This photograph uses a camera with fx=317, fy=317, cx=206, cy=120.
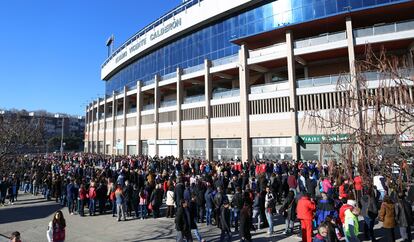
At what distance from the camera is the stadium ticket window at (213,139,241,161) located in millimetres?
35438

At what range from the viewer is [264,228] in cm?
1175

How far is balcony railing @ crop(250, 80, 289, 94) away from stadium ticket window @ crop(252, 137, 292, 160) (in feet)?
16.2

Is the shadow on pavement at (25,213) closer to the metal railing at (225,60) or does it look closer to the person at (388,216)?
the person at (388,216)

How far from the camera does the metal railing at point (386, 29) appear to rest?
84.2 feet

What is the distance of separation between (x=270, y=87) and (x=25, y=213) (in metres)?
24.0

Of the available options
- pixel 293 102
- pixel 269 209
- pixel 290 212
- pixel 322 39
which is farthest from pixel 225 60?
pixel 290 212

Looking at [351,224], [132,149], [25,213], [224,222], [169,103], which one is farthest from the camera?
[132,149]

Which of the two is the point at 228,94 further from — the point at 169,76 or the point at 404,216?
the point at 404,216

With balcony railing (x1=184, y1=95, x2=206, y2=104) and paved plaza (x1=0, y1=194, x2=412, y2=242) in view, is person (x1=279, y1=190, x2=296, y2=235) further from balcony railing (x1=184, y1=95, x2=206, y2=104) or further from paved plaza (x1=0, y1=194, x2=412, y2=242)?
balcony railing (x1=184, y1=95, x2=206, y2=104)

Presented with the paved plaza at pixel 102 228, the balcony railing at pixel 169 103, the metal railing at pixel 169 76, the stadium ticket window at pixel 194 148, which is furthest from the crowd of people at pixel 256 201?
the metal railing at pixel 169 76

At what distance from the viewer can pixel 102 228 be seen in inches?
486

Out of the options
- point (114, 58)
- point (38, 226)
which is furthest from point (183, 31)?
point (38, 226)

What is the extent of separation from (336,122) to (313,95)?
24617 millimetres

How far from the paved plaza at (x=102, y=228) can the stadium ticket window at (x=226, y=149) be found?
2208cm
